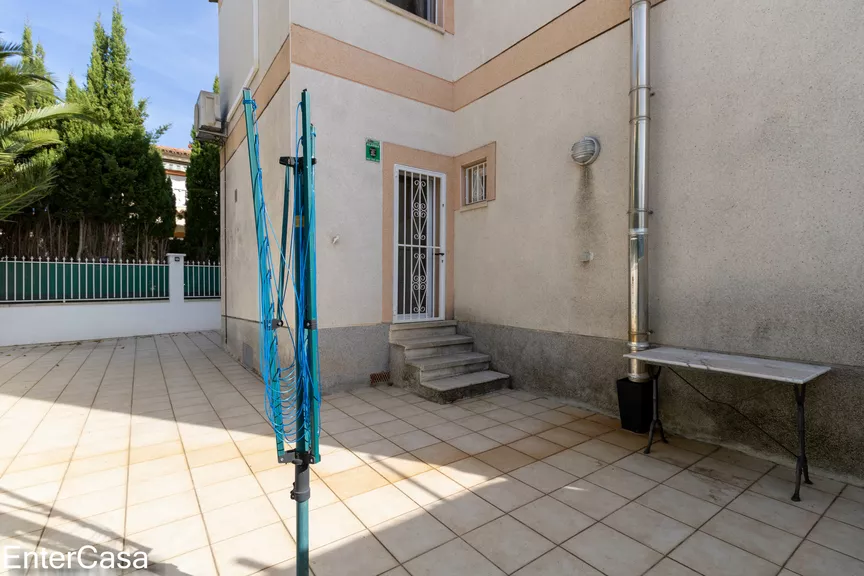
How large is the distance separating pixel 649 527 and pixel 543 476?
2.42ft

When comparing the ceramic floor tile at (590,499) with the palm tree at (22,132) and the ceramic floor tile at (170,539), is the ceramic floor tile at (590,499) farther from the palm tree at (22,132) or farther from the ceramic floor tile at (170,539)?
the palm tree at (22,132)

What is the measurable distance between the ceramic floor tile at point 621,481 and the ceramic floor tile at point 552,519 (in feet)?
1.41

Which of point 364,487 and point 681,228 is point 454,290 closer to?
point 681,228

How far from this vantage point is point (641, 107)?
3.61 metres

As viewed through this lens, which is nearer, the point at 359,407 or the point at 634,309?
the point at 634,309

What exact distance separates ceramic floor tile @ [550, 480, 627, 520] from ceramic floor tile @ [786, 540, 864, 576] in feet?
2.63

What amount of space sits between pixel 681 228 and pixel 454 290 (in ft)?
10.4

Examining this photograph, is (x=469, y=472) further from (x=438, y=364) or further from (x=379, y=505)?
(x=438, y=364)

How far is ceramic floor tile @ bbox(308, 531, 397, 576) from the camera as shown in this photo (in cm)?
188

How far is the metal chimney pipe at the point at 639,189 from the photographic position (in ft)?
11.8

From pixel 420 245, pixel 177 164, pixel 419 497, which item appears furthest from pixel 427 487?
pixel 177 164

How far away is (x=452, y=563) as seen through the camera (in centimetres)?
194

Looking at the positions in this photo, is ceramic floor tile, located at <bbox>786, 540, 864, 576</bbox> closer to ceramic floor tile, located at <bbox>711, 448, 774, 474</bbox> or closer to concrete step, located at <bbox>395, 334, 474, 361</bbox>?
ceramic floor tile, located at <bbox>711, 448, 774, 474</bbox>

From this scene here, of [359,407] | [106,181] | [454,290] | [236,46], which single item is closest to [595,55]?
[454,290]
